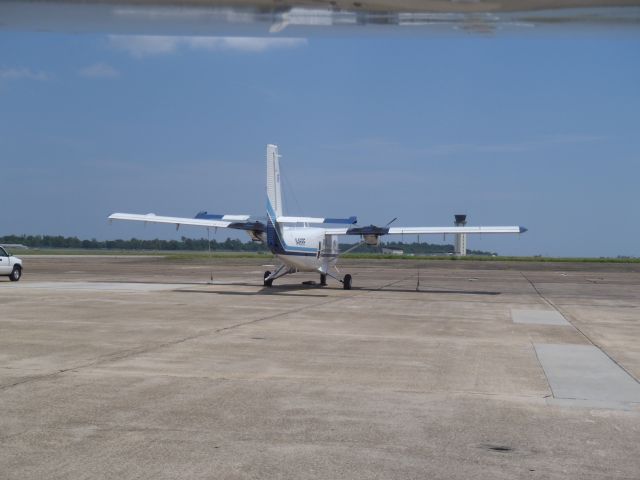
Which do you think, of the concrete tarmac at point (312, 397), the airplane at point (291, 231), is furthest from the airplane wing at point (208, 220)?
the concrete tarmac at point (312, 397)

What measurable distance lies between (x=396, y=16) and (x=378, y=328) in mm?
15320

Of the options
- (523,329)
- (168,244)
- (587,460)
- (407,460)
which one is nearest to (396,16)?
(407,460)

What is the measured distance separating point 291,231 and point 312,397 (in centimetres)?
2236

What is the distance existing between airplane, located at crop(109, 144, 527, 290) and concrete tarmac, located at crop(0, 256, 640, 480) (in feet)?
35.8

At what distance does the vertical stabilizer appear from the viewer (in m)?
30.4

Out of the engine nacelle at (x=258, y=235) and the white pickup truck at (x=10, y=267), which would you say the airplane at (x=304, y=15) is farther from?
the white pickup truck at (x=10, y=267)

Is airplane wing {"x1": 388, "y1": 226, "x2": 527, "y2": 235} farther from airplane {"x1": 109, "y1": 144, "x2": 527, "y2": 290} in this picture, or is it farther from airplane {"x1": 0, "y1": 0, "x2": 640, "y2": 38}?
airplane {"x1": 0, "y1": 0, "x2": 640, "y2": 38}

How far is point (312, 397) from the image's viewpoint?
364 inches

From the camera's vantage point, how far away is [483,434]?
7.54 m

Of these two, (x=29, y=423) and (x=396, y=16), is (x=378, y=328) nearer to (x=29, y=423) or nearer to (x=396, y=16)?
(x=29, y=423)

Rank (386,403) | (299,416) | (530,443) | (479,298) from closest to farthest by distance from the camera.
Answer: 1. (530,443)
2. (299,416)
3. (386,403)
4. (479,298)

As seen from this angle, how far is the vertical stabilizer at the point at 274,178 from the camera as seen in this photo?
30.4m

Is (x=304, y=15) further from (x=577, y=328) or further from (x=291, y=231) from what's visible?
(x=291, y=231)

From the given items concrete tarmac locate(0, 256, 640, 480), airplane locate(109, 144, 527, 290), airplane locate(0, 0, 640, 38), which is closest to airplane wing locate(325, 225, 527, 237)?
airplane locate(109, 144, 527, 290)
